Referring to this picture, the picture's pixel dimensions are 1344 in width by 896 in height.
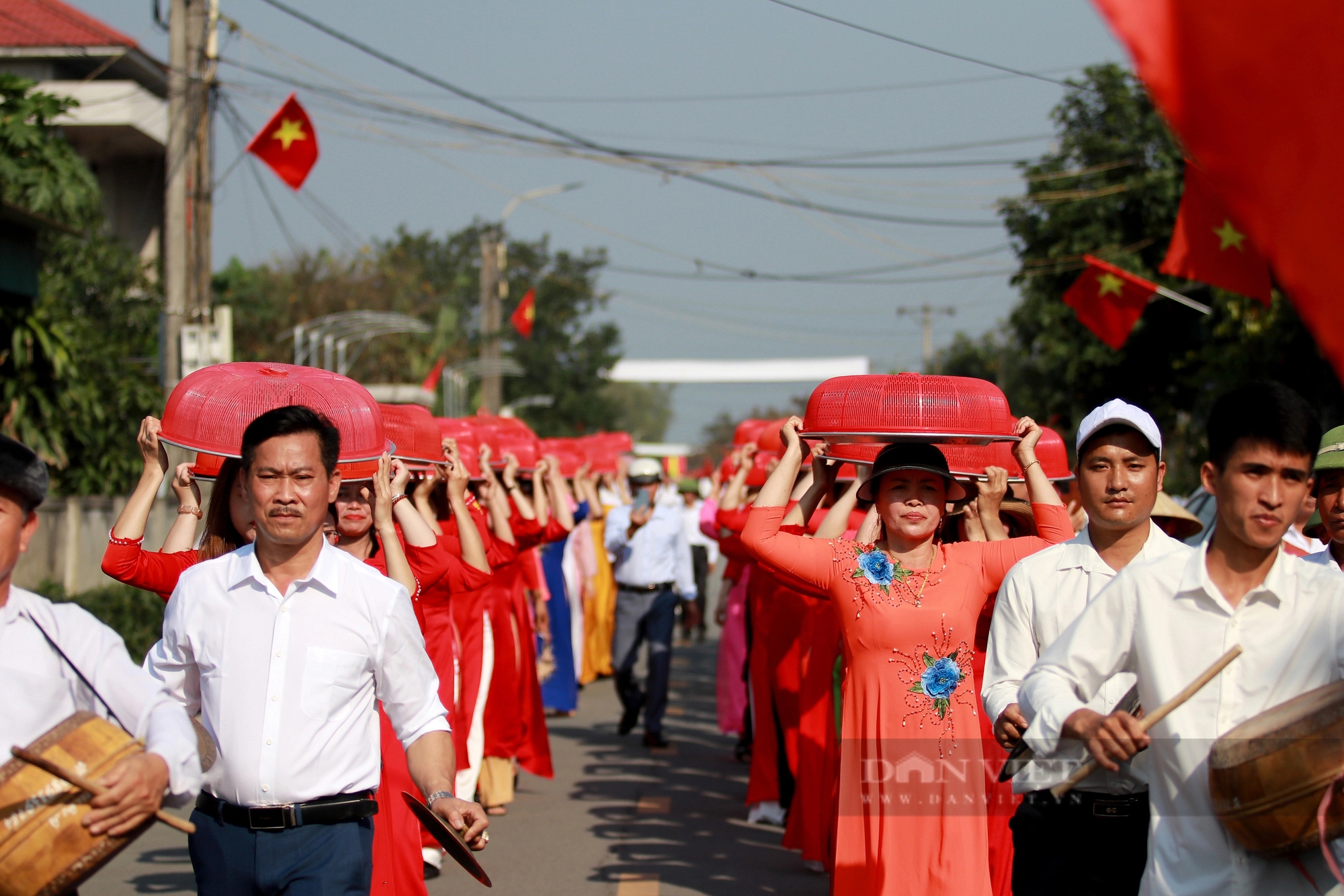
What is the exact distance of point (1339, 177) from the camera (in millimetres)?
1471

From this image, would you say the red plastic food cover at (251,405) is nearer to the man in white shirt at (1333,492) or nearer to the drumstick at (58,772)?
the drumstick at (58,772)

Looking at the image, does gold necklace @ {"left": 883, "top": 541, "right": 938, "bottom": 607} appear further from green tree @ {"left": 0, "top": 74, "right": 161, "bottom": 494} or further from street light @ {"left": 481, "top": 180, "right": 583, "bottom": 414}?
street light @ {"left": 481, "top": 180, "right": 583, "bottom": 414}

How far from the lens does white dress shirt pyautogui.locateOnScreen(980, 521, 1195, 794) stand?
13.3 ft

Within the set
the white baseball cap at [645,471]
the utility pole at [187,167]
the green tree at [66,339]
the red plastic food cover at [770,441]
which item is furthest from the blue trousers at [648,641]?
the green tree at [66,339]

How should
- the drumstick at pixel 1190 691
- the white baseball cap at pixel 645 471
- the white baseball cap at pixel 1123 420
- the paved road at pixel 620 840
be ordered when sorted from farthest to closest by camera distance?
the white baseball cap at pixel 645 471 → the paved road at pixel 620 840 → the white baseball cap at pixel 1123 420 → the drumstick at pixel 1190 691

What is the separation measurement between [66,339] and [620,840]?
8.78m

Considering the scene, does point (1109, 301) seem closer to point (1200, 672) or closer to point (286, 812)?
point (1200, 672)

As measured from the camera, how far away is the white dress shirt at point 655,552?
1226 centimetres

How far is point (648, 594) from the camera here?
1216 centimetres

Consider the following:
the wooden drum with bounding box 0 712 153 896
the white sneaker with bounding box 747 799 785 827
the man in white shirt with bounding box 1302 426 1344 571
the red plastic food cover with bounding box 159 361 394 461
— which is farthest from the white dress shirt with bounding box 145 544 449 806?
the white sneaker with bounding box 747 799 785 827

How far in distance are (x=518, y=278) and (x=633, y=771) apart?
184 feet

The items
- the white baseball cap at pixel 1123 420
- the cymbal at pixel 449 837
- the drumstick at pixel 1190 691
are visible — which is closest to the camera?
the drumstick at pixel 1190 691

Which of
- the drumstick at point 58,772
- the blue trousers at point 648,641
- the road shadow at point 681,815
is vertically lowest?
the road shadow at point 681,815

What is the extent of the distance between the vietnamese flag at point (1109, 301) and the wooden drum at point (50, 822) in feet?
46.0
